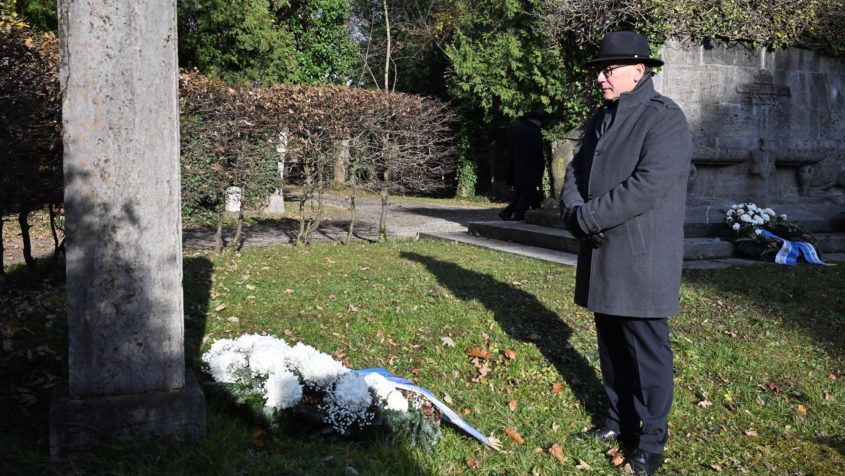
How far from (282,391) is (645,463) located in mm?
1788

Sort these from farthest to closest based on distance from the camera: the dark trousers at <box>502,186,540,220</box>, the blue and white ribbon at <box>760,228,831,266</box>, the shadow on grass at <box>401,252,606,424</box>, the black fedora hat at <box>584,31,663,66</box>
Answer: the dark trousers at <box>502,186,540,220</box> → the blue and white ribbon at <box>760,228,831,266</box> → the shadow on grass at <box>401,252,606,424</box> → the black fedora hat at <box>584,31,663,66</box>

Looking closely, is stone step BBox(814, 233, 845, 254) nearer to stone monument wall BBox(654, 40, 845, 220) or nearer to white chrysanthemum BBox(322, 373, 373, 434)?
stone monument wall BBox(654, 40, 845, 220)

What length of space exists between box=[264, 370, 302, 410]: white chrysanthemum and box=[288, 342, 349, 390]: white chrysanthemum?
9cm

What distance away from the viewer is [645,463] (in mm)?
3924

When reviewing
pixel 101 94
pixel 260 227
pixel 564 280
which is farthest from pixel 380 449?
pixel 260 227

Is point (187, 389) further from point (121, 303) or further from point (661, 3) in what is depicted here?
point (661, 3)

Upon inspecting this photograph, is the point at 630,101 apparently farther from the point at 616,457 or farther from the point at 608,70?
the point at 616,457

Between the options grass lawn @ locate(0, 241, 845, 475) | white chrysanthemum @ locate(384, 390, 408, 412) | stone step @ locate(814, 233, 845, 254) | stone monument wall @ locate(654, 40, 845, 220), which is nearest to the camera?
grass lawn @ locate(0, 241, 845, 475)

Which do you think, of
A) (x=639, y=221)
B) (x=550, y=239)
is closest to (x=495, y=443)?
(x=639, y=221)

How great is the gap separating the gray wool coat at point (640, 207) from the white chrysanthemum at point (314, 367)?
4.40ft

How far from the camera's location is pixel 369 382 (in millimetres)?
4043

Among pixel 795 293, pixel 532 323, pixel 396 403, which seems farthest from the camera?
pixel 795 293

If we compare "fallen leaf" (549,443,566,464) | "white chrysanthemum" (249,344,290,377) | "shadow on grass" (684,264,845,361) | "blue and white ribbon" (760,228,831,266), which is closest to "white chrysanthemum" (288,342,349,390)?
"white chrysanthemum" (249,344,290,377)

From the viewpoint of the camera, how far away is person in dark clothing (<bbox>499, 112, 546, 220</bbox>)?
13531 mm
